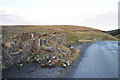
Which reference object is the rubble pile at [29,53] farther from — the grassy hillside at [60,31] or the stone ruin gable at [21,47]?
the grassy hillside at [60,31]

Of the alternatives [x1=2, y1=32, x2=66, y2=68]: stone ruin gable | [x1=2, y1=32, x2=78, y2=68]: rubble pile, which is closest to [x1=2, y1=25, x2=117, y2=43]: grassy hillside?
[x1=2, y1=32, x2=66, y2=68]: stone ruin gable

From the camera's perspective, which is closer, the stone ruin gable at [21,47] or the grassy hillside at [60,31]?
the stone ruin gable at [21,47]

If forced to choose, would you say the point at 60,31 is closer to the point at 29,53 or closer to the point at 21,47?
the point at 29,53

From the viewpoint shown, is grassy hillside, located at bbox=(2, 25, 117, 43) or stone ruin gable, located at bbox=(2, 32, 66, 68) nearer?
stone ruin gable, located at bbox=(2, 32, 66, 68)

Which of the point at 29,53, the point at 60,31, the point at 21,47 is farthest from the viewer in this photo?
the point at 60,31

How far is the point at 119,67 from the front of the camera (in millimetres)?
6949

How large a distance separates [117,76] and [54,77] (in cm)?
360

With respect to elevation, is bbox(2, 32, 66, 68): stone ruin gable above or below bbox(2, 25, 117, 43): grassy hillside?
below

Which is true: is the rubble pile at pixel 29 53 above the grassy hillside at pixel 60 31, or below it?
below

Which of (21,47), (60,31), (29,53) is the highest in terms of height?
(60,31)

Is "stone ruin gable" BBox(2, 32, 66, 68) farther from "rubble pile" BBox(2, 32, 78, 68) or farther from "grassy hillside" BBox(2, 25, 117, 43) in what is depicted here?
"grassy hillside" BBox(2, 25, 117, 43)

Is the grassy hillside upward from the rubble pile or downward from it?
upward

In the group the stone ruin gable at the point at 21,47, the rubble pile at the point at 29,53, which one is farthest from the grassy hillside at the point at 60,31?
the rubble pile at the point at 29,53

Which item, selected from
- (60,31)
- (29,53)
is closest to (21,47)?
(29,53)
